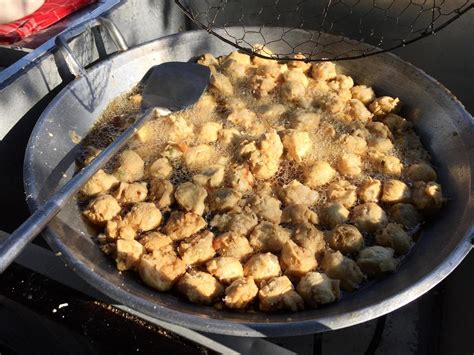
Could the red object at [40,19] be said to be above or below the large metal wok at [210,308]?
above

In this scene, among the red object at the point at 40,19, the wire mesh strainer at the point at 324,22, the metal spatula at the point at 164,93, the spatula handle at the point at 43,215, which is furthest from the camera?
the red object at the point at 40,19

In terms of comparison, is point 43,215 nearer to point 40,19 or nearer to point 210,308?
point 210,308

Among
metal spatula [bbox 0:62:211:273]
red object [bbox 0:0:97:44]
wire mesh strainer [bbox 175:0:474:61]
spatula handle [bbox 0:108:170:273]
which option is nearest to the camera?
spatula handle [bbox 0:108:170:273]

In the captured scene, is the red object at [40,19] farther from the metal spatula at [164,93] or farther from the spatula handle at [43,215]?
the spatula handle at [43,215]

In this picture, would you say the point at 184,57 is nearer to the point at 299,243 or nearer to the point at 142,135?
the point at 142,135

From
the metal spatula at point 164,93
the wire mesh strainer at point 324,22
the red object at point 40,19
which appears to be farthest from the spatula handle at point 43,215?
the red object at point 40,19

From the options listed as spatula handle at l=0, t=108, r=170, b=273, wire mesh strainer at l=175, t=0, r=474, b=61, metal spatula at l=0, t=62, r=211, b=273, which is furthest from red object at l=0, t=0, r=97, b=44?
spatula handle at l=0, t=108, r=170, b=273

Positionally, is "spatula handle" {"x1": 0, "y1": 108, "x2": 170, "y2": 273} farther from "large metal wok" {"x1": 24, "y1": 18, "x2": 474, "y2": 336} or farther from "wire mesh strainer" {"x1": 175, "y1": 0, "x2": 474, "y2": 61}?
"wire mesh strainer" {"x1": 175, "y1": 0, "x2": 474, "y2": 61}
